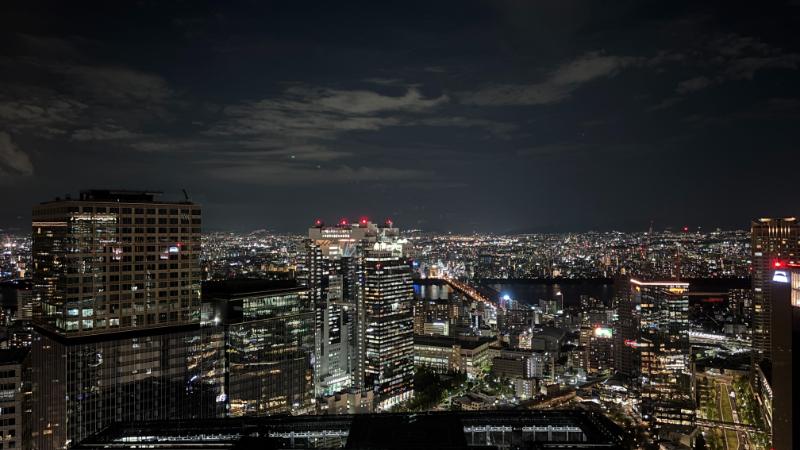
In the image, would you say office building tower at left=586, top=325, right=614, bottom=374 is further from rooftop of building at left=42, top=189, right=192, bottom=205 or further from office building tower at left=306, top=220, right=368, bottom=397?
rooftop of building at left=42, top=189, right=192, bottom=205

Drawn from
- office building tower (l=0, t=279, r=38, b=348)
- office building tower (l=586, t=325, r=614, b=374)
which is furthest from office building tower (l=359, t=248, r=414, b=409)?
office building tower (l=0, t=279, r=38, b=348)

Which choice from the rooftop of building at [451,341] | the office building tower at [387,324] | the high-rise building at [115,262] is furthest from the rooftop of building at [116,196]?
the rooftop of building at [451,341]

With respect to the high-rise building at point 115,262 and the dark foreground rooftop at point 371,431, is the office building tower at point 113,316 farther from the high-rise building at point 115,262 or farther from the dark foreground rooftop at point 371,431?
the dark foreground rooftop at point 371,431

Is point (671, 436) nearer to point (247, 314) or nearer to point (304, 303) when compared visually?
point (304, 303)

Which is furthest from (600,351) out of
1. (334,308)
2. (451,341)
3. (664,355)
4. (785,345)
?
(785,345)

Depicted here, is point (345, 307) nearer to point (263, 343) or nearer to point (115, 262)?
point (263, 343)

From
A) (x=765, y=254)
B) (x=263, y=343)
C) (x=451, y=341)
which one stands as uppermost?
(x=765, y=254)
